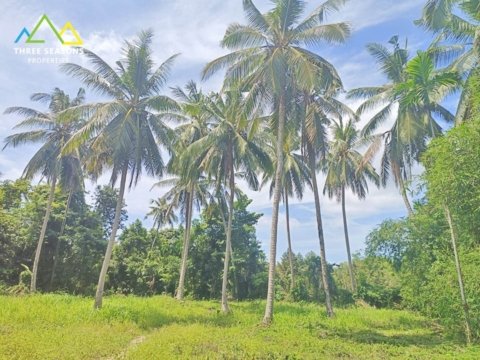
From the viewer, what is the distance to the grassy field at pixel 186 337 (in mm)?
8828

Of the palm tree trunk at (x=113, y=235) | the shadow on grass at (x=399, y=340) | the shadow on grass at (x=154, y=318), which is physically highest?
the palm tree trunk at (x=113, y=235)

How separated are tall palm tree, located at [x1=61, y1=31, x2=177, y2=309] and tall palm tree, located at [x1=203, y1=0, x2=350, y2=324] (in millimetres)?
2932

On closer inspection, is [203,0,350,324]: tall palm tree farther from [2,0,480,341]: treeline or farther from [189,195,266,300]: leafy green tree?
[189,195,266,300]: leafy green tree

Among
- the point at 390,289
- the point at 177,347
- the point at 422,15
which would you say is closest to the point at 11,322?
the point at 177,347

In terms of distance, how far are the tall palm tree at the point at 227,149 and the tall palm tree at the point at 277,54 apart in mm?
2345

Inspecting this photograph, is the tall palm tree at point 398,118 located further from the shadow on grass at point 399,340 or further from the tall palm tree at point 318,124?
the shadow on grass at point 399,340

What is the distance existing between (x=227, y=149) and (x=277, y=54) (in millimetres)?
6640

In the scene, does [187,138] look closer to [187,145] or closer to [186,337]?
[187,145]

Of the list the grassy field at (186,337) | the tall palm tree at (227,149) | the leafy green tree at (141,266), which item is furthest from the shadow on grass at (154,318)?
the leafy green tree at (141,266)

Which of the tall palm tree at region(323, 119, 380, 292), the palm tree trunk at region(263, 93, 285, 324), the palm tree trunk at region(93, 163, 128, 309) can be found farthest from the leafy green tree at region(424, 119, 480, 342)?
the tall palm tree at region(323, 119, 380, 292)

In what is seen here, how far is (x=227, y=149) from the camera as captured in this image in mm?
20016

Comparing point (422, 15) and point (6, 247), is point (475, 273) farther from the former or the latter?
point (6, 247)

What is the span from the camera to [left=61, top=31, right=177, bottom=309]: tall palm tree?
15.7 metres

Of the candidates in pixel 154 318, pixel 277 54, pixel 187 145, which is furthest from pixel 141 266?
pixel 277 54
